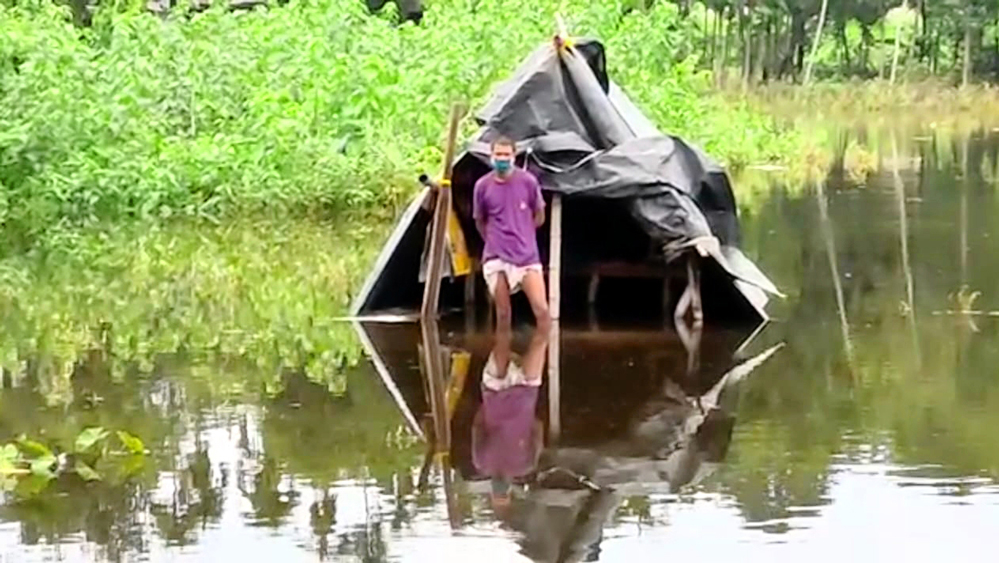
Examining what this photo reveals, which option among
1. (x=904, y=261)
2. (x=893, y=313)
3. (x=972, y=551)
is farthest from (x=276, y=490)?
(x=904, y=261)

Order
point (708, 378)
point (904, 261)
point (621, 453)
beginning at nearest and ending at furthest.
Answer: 1. point (621, 453)
2. point (708, 378)
3. point (904, 261)

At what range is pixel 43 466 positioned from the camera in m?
8.86

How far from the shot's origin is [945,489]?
8406mm

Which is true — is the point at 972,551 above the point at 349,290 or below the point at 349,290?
below

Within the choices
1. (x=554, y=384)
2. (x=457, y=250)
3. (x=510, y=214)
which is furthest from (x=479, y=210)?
(x=554, y=384)

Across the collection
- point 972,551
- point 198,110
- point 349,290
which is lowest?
point 972,551

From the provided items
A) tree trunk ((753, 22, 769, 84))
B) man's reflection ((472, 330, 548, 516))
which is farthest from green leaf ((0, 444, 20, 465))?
tree trunk ((753, 22, 769, 84))

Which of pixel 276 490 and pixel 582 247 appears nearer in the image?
pixel 276 490

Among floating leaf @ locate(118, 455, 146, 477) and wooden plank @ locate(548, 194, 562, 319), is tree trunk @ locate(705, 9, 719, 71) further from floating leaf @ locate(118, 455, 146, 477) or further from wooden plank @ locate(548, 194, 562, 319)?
floating leaf @ locate(118, 455, 146, 477)

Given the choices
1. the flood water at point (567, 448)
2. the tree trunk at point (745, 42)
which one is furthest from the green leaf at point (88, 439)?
the tree trunk at point (745, 42)

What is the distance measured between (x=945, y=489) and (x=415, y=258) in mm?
6452

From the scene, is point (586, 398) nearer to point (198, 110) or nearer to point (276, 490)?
point (276, 490)

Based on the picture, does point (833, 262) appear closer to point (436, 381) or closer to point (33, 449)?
point (436, 381)

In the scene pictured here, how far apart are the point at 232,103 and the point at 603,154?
10391 mm
